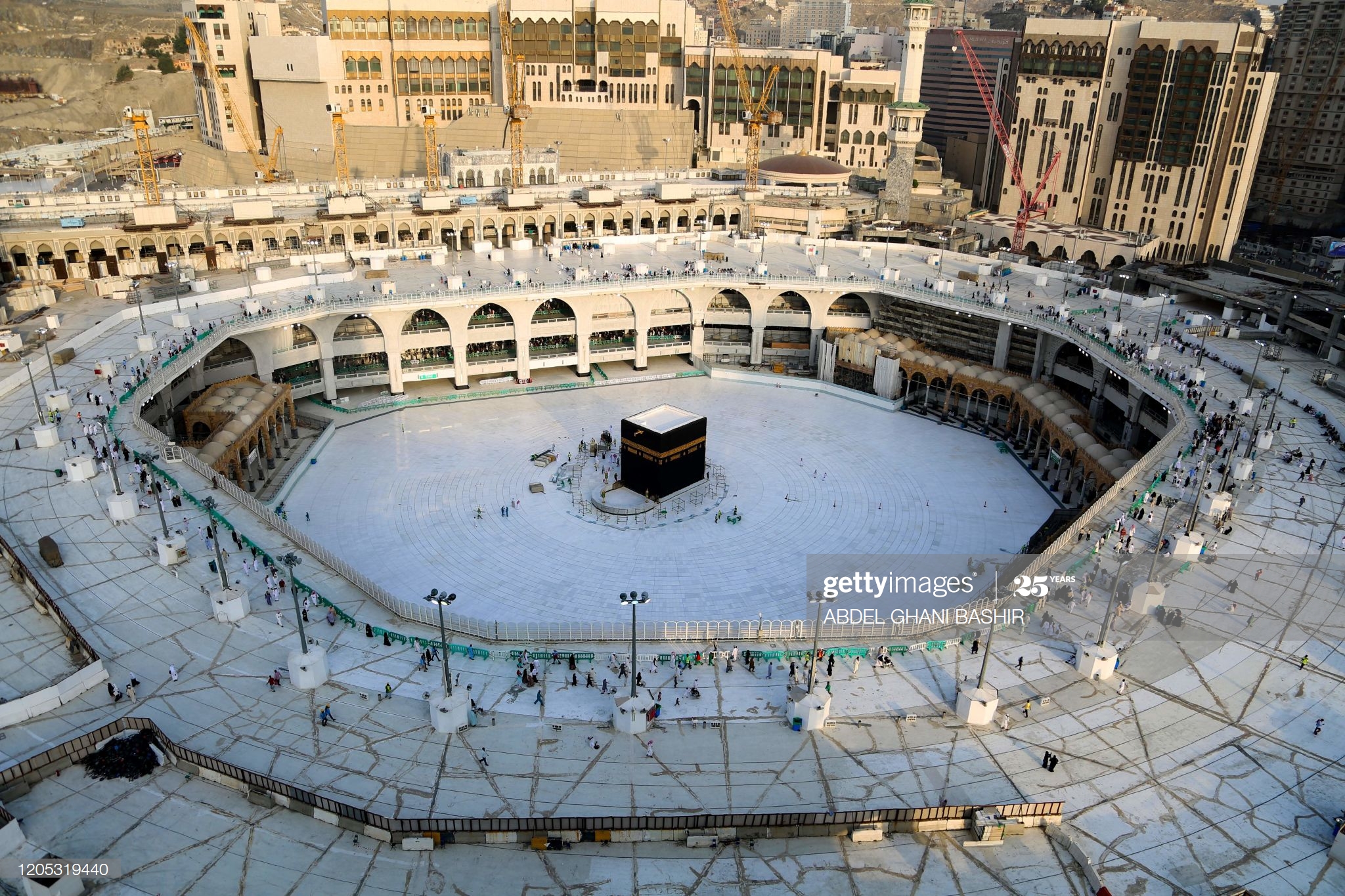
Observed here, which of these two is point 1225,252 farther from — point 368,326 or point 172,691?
point 172,691

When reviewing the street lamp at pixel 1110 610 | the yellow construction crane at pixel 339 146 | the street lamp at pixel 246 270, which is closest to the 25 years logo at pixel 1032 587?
the street lamp at pixel 1110 610

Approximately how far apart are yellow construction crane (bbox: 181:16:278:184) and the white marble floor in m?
62.5

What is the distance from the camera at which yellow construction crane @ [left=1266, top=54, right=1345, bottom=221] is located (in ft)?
379

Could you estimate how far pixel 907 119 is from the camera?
96125 millimetres

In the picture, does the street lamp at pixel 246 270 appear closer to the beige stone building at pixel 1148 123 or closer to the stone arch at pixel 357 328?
the stone arch at pixel 357 328

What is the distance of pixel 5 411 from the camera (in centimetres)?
4594

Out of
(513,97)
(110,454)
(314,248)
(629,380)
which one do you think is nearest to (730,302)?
(629,380)

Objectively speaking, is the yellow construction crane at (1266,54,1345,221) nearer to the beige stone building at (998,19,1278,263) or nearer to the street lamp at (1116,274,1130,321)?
the beige stone building at (998,19,1278,263)

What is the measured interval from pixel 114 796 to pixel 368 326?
46594 millimetres

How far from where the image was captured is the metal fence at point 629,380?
33250mm

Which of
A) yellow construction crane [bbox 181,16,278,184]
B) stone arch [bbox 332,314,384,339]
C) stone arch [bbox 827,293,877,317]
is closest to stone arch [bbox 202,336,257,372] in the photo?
stone arch [bbox 332,314,384,339]

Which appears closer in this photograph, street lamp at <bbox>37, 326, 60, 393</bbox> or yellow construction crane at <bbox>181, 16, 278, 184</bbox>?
street lamp at <bbox>37, 326, 60, 393</bbox>

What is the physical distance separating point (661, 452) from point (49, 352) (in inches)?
1350

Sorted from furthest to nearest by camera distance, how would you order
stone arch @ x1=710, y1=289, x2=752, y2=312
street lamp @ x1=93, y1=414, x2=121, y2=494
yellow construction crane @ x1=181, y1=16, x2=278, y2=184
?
yellow construction crane @ x1=181, y1=16, x2=278, y2=184 < stone arch @ x1=710, y1=289, x2=752, y2=312 < street lamp @ x1=93, y1=414, x2=121, y2=494
